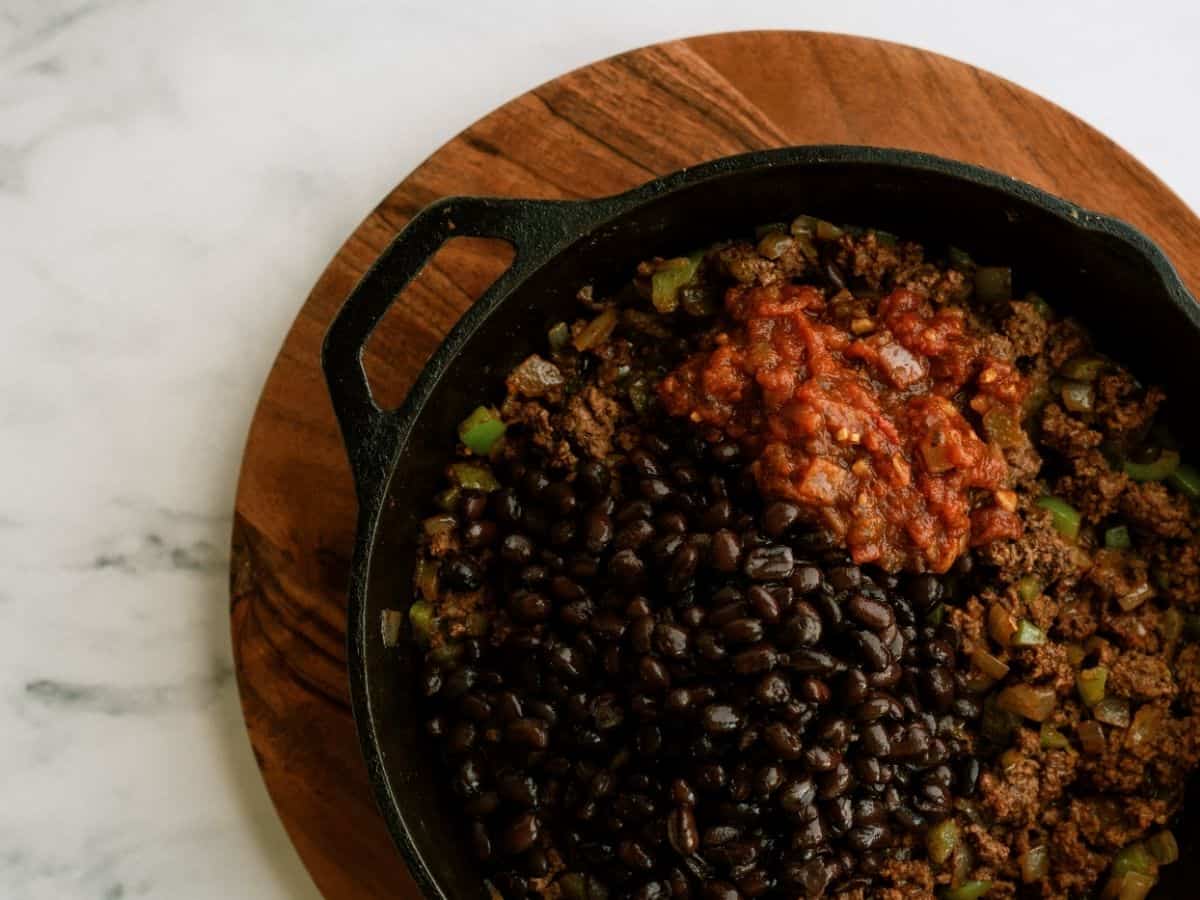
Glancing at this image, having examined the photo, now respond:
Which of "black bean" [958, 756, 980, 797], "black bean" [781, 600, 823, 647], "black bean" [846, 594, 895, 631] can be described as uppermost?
"black bean" [846, 594, 895, 631]

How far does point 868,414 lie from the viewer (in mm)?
3254

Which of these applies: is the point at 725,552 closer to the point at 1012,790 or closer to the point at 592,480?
the point at 592,480

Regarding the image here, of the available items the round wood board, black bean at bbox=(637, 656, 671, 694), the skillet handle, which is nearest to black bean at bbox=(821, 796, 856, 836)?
black bean at bbox=(637, 656, 671, 694)

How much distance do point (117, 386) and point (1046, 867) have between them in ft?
11.0

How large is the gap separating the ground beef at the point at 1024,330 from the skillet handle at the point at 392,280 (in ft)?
4.53

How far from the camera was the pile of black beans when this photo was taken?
3.07 m

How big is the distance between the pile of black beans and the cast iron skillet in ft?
0.58

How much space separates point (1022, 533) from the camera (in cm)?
334

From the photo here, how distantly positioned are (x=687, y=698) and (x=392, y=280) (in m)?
1.37

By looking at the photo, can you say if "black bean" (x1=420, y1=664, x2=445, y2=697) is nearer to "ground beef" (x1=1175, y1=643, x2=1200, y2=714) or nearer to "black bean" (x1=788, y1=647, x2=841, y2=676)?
"black bean" (x1=788, y1=647, x2=841, y2=676)

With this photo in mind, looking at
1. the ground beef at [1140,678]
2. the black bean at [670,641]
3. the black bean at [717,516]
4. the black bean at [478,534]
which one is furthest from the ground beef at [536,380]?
the ground beef at [1140,678]

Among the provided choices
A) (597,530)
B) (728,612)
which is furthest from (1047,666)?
(597,530)

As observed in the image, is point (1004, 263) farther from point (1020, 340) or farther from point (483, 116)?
point (483, 116)

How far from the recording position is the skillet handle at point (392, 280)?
2.98m
